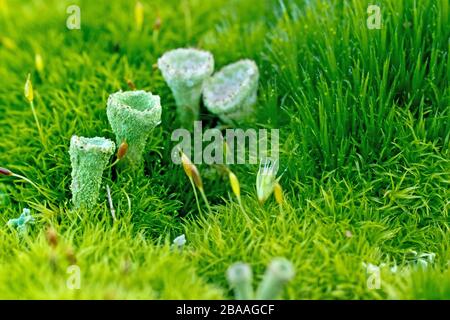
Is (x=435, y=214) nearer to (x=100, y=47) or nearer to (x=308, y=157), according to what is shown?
(x=308, y=157)

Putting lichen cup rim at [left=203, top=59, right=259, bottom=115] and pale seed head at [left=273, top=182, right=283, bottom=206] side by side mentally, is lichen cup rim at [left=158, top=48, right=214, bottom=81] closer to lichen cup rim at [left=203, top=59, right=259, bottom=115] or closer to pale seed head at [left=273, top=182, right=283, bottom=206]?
lichen cup rim at [left=203, top=59, right=259, bottom=115]

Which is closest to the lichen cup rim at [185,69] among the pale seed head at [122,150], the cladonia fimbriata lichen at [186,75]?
the cladonia fimbriata lichen at [186,75]

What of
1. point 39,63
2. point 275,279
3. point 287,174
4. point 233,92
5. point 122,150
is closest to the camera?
point 275,279

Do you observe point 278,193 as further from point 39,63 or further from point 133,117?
point 39,63

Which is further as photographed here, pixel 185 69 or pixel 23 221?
pixel 185 69

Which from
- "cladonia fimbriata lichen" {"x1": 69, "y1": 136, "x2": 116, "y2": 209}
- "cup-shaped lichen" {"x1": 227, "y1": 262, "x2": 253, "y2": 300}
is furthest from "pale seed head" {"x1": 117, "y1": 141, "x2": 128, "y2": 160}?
"cup-shaped lichen" {"x1": 227, "y1": 262, "x2": 253, "y2": 300}

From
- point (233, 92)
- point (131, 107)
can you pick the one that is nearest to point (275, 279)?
point (131, 107)
